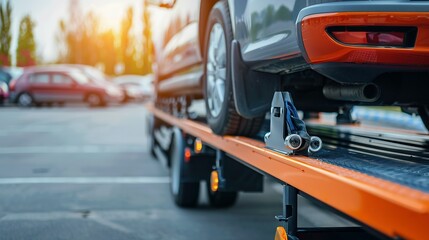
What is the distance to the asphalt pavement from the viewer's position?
4785 millimetres

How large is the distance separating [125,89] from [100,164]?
22771 mm

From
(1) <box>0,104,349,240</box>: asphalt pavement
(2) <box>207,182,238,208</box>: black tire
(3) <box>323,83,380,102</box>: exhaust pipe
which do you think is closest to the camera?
(3) <box>323,83,380,102</box>: exhaust pipe

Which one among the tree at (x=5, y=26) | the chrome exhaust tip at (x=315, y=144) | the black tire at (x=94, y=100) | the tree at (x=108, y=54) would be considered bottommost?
the black tire at (x=94, y=100)

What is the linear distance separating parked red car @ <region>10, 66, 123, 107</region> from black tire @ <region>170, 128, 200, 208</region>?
64.6ft

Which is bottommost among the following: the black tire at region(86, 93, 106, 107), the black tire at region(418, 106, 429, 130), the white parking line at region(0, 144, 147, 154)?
the white parking line at region(0, 144, 147, 154)

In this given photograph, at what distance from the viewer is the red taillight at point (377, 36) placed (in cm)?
255

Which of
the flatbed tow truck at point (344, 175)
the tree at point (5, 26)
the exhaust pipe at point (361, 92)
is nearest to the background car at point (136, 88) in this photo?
the tree at point (5, 26)

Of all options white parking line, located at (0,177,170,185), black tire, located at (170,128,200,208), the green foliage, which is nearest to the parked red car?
white parking line, located at (0,177,170,185)

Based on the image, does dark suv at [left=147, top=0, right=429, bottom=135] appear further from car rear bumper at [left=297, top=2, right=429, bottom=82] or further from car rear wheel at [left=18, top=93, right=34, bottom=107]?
car rear wheel at [left=18, top=93, right=34, bottom=107]

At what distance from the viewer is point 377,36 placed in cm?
258

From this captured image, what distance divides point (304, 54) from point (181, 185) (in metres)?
2.87

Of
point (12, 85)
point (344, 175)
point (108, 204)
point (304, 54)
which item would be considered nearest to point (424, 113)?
point (304, 54)

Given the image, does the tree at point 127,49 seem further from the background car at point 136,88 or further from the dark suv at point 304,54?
the dark suv at point 304,54

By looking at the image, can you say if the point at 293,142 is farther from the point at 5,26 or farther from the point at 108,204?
the point at 5,26
